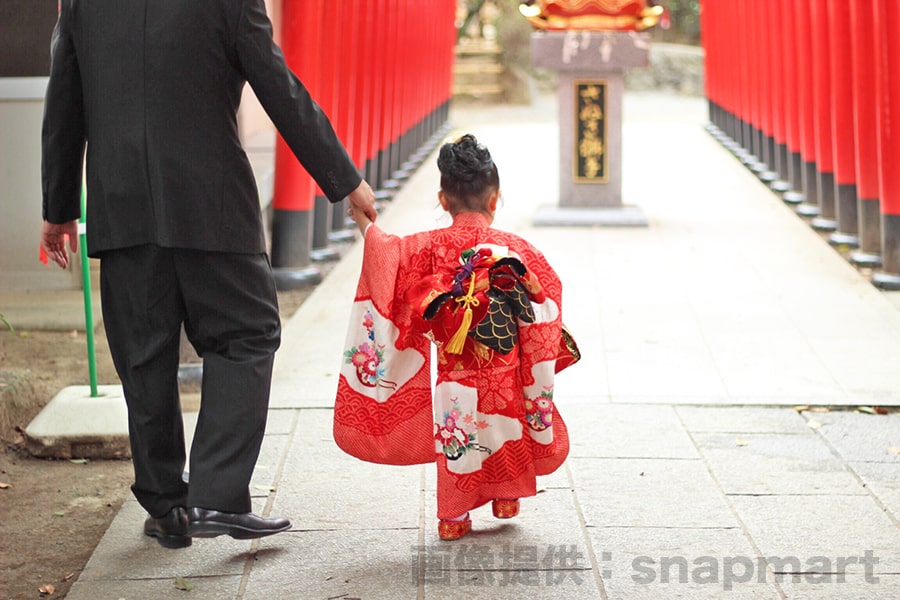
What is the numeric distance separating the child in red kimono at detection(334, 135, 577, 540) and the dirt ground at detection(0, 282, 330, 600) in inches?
33.6

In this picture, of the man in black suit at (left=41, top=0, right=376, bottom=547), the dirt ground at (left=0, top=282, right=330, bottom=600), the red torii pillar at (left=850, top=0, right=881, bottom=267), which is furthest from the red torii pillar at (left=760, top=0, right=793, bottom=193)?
the man in black suit at (left=41, top=0, right=376, bottom=547)

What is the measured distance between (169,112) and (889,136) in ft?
17.5

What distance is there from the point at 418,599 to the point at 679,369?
2.67 metres

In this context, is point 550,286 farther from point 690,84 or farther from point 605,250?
point 690,84

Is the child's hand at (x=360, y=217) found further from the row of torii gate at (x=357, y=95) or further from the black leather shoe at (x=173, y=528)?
the row of torii gate at (x=357, y=95)

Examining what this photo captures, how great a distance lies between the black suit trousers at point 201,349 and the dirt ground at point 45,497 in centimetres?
47

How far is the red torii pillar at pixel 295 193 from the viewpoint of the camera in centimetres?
732

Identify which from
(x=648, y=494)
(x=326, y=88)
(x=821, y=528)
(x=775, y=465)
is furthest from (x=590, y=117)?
(x=821, y=528)

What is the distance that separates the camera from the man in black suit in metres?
3.15

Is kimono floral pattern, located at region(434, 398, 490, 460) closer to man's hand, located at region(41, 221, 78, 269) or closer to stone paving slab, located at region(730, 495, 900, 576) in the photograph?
stone paving slab, located at region(730, 495, 900, 576)

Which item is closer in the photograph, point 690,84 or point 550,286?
point 550,286

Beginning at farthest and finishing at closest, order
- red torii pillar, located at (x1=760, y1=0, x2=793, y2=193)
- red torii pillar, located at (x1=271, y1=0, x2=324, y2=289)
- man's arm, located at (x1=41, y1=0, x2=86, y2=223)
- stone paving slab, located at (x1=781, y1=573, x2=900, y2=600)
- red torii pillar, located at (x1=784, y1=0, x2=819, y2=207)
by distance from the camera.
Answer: red torii pillar, located at (x1=760, y1=0, x2=793, y2=193)
red torii pillar, located at (x1=784, y1=0, x2=819, y2=207)
red torii pillar, located at (x1=271, y1=0, x2=324, y2=289)
man's arm, located at (x1=41, y1=0, x2=86, y2=223)
stone paving slab, located at (x1=781, y1=573, x2=900, y2=600)

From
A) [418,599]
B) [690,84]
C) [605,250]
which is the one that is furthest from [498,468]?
[690,84]

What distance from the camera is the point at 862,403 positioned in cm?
493
